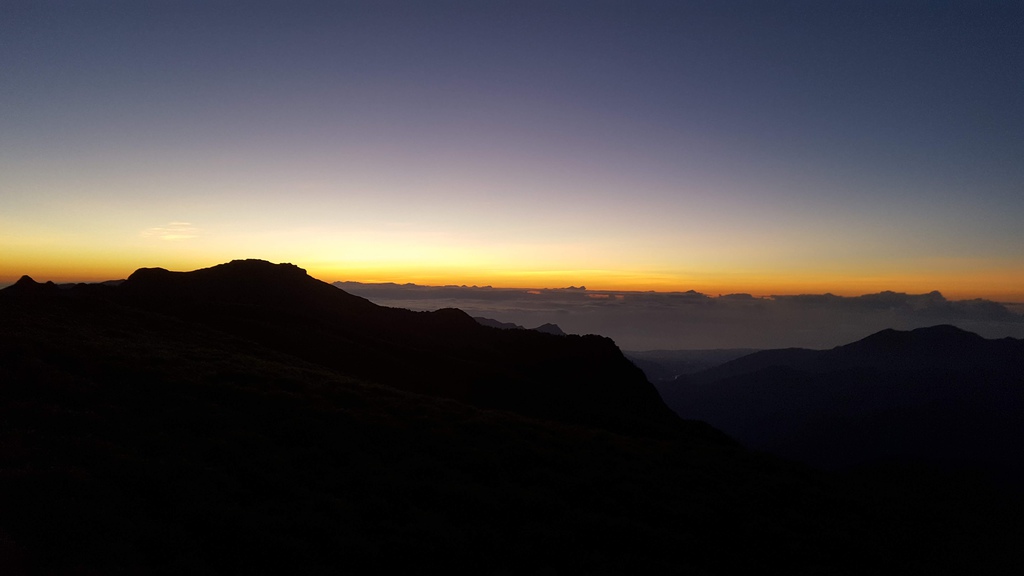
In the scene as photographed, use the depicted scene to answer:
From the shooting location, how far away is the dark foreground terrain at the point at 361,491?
1111 centimetres

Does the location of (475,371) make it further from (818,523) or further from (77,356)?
(818,523)

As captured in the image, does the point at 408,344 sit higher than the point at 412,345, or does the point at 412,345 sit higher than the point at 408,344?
the point at 408,344

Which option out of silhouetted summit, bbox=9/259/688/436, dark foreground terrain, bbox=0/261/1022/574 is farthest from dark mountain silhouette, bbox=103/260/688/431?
dark foreground terrain, bbox=0/261/1022/574

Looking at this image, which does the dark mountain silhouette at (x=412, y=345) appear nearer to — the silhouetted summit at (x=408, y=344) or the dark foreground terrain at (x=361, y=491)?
the silhouetted summit at (x=408, y=344)

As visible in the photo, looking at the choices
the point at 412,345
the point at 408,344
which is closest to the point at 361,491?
the point at 412,345

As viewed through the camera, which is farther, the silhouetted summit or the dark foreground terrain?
the silhouetted summit

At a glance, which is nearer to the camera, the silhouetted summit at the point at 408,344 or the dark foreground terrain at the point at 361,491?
the dark foreground terrain at the point at 361,491

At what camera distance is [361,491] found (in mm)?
14461

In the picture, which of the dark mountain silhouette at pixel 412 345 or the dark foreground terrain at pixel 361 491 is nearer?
the dark foreground terrain at pixel 361 491

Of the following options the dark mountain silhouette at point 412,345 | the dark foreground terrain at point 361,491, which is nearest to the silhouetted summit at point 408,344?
the dark mountain silhouette at point 412,345

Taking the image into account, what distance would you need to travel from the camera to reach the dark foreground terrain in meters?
11.1

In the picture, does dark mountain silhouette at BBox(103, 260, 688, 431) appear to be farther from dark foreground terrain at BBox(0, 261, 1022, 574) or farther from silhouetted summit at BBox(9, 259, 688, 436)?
dark foreground terrain at BBox(0, 261, 1022, 574)

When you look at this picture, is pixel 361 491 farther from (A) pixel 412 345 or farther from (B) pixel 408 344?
(B) pixel 408 344

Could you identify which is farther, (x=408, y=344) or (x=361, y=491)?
(x=408, y=344)
